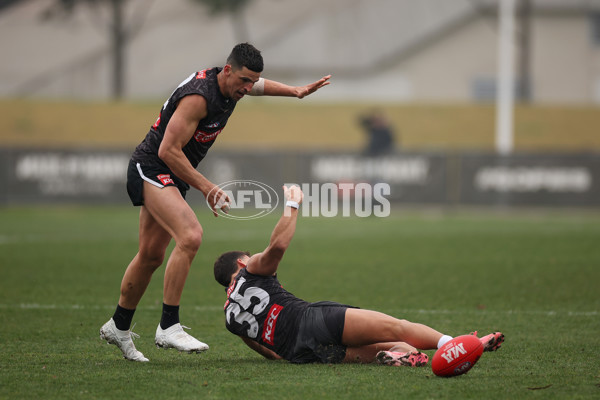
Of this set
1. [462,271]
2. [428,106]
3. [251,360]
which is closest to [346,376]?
[251,360]

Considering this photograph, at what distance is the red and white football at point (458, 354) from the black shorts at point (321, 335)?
70cm

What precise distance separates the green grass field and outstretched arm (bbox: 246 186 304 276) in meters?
0.65

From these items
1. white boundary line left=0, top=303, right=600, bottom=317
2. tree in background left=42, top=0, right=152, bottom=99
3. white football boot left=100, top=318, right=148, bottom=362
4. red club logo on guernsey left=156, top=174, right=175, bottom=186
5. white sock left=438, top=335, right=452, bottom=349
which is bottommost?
white boundary line left=0, top=303, right=600, bottom=317

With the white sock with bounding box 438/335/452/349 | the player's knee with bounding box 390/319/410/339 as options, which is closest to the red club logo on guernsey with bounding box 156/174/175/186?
the player's knee with bounding box 390/319/410/339

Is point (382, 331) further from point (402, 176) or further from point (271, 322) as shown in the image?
point (402, 176)

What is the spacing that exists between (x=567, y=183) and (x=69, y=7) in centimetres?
2099

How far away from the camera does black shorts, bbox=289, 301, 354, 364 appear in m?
5.54

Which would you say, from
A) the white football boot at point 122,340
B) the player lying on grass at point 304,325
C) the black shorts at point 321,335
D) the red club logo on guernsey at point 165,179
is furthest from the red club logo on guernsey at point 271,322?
the red club logo on guernsey at point 165,179

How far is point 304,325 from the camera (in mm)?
5598

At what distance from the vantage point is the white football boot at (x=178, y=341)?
5758mm

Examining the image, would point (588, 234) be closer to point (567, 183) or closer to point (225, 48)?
point (567, 183)

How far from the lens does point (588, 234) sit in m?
15.7

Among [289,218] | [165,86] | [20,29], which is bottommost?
[289,218]

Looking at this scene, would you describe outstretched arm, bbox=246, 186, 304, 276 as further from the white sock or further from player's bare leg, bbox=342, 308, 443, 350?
the white sock
